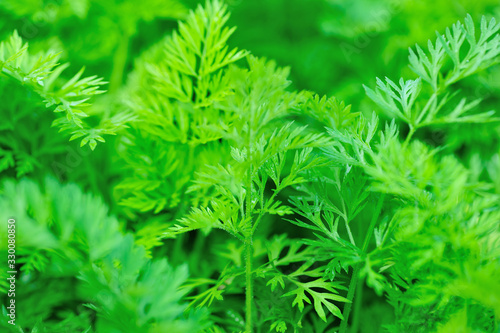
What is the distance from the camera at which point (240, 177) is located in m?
0.59

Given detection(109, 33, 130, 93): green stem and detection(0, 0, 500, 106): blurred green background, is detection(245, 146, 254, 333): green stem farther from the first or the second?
detection(109, 33, 130, 93): green stem

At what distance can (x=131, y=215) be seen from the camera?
0.84 m

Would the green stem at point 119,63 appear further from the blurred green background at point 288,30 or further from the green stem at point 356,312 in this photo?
the green stem at point 356,312

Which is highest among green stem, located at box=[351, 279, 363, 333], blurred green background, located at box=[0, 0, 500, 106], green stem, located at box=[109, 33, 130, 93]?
blurred green background, located at box=[0, 0, 500, 106]

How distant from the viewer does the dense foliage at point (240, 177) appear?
0.53 m

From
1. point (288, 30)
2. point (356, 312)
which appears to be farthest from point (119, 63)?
point (356, 312)

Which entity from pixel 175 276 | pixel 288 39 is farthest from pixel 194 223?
pixel 288 39

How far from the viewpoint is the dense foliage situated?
53 centimetres

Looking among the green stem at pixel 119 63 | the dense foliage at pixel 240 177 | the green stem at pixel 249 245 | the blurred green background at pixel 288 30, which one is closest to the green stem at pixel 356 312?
the dense foliage at pixel 240 177

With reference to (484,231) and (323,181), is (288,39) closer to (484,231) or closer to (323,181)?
(323,181)

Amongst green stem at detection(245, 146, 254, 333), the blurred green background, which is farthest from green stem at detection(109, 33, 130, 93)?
green stem at detection(245, 146, 254, 333)

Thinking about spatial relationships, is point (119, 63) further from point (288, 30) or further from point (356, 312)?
point (356, 312)

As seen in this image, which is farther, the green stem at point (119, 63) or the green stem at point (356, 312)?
the green stem at point (119, 63)

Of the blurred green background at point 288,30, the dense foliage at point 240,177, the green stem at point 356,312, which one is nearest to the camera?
the dense foliage at point 240,177
